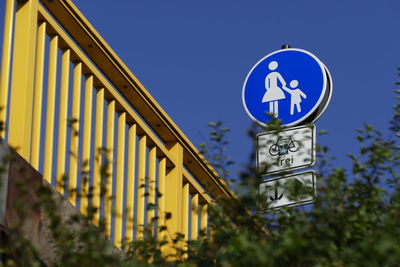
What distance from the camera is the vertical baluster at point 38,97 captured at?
4473 mm

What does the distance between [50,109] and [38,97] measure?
0.15 metres

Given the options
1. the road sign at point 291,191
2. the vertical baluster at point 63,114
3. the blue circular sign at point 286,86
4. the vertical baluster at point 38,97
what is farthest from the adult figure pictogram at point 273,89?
the road sign at point 291,191

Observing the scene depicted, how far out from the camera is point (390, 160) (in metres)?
3.24

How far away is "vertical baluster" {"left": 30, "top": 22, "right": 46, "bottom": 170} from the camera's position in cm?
447

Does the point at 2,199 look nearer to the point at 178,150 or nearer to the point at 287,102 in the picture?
the point at 178,150

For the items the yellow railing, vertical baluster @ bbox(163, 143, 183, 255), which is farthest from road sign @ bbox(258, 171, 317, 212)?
vertical baluster @ bbox(163, 143, 183, 255)

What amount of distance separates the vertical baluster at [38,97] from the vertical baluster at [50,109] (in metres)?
0.11

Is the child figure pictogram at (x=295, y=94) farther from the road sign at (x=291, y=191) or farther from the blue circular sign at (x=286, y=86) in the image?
the road sign at (x=291, y=191)

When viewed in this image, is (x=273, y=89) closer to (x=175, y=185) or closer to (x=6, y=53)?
(x=175, y=185)

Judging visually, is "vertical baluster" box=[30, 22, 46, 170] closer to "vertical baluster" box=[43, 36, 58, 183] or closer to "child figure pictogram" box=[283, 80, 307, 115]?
"vertical baluster" box=[43, 36, 58, 183]

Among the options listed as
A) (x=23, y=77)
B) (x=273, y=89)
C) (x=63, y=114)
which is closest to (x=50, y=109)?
(x=63, y=114)

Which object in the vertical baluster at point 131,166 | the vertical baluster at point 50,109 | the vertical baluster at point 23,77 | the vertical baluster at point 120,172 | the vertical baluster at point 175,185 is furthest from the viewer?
the vertical baluster at point 175,185

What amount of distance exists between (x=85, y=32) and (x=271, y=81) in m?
1.92

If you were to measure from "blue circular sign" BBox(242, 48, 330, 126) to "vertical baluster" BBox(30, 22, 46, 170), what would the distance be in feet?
7.04
